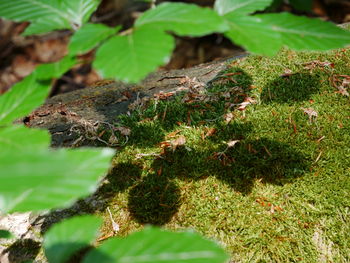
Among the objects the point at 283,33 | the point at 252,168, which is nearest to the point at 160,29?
the point at 283,33

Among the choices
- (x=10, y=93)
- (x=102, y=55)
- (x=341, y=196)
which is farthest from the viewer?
(x=341, y=196)

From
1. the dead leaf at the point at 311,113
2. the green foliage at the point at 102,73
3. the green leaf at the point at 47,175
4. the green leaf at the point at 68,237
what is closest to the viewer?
the green leaf at the point at 47,175

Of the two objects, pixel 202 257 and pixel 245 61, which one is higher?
pixel 202 257

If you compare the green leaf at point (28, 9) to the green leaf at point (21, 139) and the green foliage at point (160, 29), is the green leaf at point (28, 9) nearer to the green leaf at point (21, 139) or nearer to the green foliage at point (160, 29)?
the green foliage at point (160, 29)

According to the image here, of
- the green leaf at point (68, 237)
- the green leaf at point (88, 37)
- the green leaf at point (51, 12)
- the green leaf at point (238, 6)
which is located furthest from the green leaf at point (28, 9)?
the green leaf at point (68, 237)

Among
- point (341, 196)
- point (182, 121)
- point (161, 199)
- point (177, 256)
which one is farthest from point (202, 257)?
point (182, 121)

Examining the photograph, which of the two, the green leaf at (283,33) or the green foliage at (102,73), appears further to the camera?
the green leaf at (283,33)

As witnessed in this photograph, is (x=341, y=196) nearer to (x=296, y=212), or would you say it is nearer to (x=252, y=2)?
(x=296, y=212)
